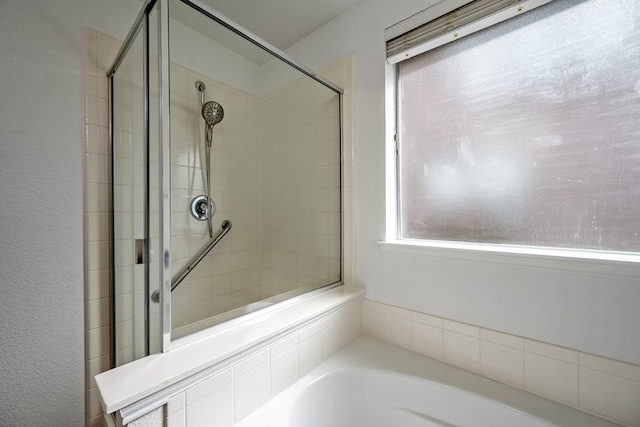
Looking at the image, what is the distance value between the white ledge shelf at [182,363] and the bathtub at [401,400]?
25cm

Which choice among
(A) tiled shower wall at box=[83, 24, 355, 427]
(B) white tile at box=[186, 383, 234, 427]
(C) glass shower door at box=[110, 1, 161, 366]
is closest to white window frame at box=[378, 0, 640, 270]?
(A) tiled shower wall at box=[83, 24, 355, 427]

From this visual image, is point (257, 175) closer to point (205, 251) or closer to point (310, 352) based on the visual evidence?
point (205, 251)

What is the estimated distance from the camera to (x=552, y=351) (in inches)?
36.7

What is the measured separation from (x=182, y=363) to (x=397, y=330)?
38.6 inches

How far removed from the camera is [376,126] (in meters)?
1.39

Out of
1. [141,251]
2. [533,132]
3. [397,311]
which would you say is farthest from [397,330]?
[141,251]

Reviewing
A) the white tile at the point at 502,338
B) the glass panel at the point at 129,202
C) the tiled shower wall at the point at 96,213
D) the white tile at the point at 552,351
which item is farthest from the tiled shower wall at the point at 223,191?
the white tile at the point at 552,351

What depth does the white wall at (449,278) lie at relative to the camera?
84 centimetres

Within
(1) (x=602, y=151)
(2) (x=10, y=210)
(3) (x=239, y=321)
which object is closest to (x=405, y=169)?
(1) (x=602, y=151)

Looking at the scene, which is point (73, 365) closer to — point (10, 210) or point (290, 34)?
point (10, 210)

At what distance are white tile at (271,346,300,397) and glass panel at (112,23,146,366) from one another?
45 cm

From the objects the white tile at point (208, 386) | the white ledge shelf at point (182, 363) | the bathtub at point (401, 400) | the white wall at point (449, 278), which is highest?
the white wall at point (449, 278)

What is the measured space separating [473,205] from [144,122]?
→ 135cm

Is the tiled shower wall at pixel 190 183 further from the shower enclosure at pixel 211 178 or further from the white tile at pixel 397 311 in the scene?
the white tile at pixel 397 311
